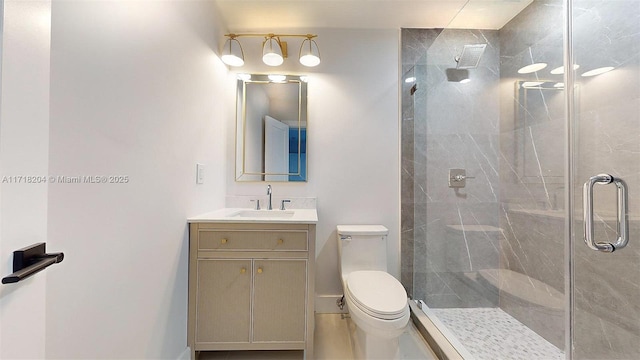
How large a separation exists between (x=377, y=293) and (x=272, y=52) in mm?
1814

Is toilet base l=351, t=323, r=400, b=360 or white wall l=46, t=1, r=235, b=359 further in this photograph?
toilet base l=351, t=323, r=400, b=360

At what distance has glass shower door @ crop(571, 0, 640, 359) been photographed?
3.72ft

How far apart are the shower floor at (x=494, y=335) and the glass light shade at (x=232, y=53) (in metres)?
2.37

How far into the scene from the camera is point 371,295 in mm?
1364

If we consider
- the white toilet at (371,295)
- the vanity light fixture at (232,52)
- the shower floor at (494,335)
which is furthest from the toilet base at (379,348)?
the vanity light fixture at (232,52)

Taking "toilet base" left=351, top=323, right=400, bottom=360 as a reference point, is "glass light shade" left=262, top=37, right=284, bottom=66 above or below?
above

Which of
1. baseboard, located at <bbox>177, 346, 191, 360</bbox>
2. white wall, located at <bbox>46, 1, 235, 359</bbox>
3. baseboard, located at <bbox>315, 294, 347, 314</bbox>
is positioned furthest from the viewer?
baseboard, located at <bbox>315, 294, 347, 314</bbox>

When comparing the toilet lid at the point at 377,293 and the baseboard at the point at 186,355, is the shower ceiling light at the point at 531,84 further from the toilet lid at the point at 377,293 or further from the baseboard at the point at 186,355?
the baseboard at the point at 186,355

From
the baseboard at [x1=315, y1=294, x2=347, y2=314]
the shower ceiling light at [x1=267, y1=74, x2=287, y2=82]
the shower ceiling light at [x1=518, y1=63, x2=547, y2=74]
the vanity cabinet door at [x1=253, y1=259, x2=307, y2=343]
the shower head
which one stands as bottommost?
the baseboard at [x1=315, y1=294, x2=347, y2=314]

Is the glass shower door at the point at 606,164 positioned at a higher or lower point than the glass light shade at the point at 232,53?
lower

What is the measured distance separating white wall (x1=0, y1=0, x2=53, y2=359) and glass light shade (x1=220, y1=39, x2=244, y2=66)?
1425 millimetres

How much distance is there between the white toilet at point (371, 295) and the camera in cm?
125

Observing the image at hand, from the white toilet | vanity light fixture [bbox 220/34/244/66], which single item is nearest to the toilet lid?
the white toilet

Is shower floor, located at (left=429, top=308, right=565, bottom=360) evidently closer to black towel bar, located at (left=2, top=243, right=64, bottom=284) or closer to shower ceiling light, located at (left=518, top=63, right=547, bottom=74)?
shower ceiling light, located at (left=518, top=63, right=547, bottom=74)
